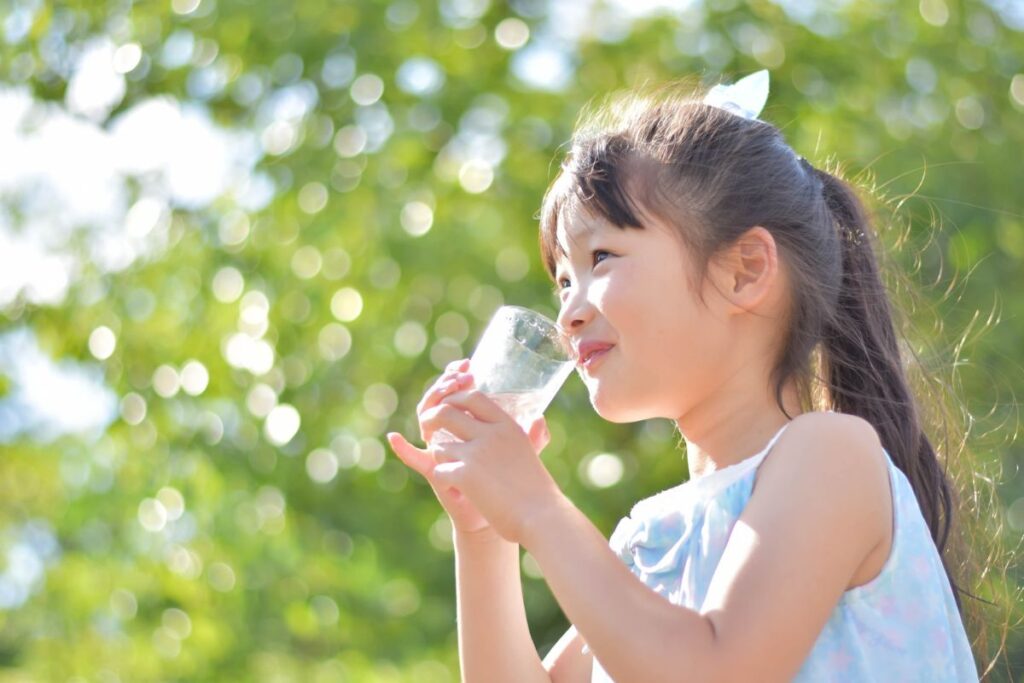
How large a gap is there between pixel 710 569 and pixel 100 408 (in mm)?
2922

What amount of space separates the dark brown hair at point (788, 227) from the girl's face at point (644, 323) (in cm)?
3

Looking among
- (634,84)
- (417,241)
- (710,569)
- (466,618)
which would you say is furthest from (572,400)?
(710,569)

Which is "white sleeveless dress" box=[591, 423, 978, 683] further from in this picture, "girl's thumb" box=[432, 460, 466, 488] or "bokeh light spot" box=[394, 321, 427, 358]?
"bokeh light spot" box=[394, 321, 427, 358]

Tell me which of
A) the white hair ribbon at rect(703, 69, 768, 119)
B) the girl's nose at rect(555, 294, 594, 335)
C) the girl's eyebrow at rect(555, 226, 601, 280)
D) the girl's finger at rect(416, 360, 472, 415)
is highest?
the white hair ribbon at rect(703, 69, 768, 119)

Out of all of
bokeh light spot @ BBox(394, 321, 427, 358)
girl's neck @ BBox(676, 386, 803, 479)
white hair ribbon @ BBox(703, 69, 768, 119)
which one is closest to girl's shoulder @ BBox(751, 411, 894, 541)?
girl's neck @ BBox(676, 386, 803, 479)

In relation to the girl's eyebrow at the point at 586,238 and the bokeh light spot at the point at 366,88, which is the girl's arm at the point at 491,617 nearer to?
the girl's eyebrow at the point at 586,238

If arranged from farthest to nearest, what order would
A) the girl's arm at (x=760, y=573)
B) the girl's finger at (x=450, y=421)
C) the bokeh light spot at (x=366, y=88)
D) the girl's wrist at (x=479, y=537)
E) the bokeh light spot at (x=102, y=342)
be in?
the bokeh light spot at (x=102, y=342) → the bokeh light spot at (x=366, y=88) → the girl's wrist at (x=479, y=537) → the girl's finger at (x=450, y=421) → the girl's arm at (x=760, y=573)

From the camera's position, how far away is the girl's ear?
1.68 meters

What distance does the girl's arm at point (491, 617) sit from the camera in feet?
6.00

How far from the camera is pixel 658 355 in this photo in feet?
5.38

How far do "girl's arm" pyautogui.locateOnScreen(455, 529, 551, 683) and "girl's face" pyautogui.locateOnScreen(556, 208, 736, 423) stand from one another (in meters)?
0.29

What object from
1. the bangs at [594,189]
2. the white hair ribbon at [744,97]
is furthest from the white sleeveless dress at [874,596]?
the white hair ribbon at [744,97]

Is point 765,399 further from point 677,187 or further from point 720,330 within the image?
point 677,187

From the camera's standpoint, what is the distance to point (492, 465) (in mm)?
1556
